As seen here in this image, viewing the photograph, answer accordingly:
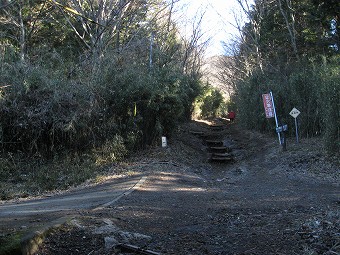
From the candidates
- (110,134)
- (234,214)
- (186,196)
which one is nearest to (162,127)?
(110,134)

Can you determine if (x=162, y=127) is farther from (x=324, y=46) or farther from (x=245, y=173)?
(x=324, y=46)

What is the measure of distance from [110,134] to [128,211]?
785cm

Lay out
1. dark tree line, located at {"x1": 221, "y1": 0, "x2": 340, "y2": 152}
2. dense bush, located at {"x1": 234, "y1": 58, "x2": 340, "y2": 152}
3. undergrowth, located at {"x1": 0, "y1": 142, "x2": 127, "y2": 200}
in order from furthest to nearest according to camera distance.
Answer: dark tree line, located at {"x1": 221, "y1": 0, "x2": 340, "y2": 152}
dense bush, located at {"x1": 234, "y1": 58, "x2": 340, "y2": 152}
undergrowth, located at {"x1": 0, "y1": 142, "x2": 127, "y2": 200}

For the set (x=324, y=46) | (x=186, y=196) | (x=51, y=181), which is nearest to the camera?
(x=186, y=196)

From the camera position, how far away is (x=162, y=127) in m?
16.1

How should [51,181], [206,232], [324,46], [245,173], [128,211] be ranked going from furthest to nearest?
[324,46], [245,173], [51,181], [128,211], [206,232]

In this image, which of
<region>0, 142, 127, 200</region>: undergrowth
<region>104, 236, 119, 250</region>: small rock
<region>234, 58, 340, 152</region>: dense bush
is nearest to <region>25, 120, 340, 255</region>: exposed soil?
<region>104, 236, 119, 250</region>: small rock

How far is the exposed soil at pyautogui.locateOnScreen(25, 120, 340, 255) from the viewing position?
15.0 feet

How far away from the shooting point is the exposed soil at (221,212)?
4.57m

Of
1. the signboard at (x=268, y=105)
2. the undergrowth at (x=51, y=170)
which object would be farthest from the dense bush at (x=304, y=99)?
the undergrowth at (x=51, y=170)

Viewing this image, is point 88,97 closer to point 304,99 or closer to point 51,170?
point 51,170

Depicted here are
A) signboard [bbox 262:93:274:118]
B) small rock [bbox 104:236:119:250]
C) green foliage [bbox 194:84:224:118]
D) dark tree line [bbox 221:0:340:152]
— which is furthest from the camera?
green foliage [bbox 194:84:224:118]

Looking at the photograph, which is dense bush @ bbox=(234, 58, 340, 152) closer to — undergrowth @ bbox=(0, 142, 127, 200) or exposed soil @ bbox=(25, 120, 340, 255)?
exposed soil @ bbox=(25, 120, 340, 255)

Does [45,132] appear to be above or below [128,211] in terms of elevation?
above
